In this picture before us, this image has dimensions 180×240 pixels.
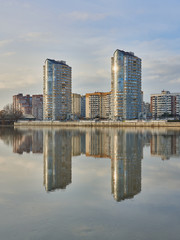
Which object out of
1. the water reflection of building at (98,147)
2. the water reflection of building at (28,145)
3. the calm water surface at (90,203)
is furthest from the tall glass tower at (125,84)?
the calm water surface at (90,203)

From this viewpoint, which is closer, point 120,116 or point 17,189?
point 17,189

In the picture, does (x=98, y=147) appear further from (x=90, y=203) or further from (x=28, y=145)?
(x=90, y=203)

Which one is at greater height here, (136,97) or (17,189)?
(136,97)

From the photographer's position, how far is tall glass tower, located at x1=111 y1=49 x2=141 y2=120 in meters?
169

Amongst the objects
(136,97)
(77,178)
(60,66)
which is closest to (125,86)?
(136,97)

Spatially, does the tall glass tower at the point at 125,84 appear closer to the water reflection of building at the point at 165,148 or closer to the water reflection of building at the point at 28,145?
the water reflection of building at the point at 28,145

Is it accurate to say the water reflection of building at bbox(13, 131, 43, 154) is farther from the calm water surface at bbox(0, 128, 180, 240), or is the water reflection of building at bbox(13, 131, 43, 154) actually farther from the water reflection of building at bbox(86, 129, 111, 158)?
the calm water surface at bbox(0, 128, 180, 240)

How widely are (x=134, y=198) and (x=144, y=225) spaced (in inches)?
114

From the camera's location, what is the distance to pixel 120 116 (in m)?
177

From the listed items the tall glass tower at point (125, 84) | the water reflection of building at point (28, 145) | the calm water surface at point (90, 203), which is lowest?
the water reflection of building at point (28, 145)

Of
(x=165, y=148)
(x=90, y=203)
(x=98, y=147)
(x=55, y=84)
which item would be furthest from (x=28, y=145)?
(x=55, y=84)

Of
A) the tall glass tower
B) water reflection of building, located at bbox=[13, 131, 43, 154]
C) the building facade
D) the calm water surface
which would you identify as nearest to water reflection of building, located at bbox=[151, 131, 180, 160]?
the calm water surface

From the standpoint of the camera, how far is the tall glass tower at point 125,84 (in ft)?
556

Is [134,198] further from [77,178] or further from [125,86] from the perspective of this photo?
[125,86]
